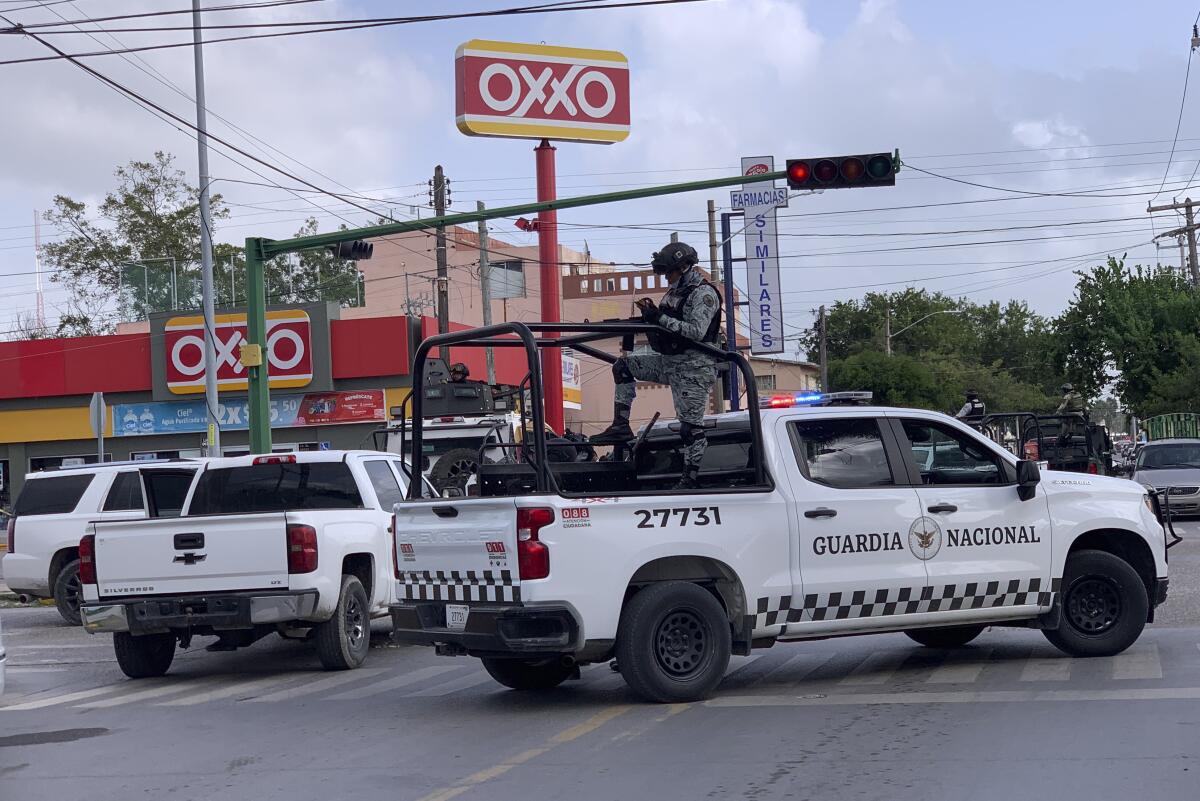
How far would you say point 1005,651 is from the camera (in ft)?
35.8

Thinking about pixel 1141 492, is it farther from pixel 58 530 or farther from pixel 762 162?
pixel 762 162

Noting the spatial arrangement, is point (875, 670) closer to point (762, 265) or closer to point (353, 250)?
point (353, 250)

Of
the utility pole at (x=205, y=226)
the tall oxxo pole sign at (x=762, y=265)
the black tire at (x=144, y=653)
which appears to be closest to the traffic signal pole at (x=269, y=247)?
the utility pole at (x=205, y=226)

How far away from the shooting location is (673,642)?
29.3 ft

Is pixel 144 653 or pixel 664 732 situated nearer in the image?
pixel 664 732

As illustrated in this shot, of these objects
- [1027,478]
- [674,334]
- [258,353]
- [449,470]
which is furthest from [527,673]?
[258,353]

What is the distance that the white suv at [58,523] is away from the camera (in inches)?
673

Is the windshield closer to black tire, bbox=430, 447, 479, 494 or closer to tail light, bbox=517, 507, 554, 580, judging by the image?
black tire, bbox=430, 447, 479, 494

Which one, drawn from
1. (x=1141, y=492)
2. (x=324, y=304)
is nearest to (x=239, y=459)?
(x=1141, y=492)

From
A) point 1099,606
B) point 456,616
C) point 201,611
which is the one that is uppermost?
point 456,616

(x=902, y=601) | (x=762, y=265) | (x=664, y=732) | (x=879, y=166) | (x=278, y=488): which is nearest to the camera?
(x=664, y=732)

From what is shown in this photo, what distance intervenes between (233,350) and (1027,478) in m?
32.7

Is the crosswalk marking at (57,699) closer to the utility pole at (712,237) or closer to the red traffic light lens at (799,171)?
the red traffic light lens at (799,171)

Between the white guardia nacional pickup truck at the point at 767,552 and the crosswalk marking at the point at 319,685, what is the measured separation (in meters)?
1.66
